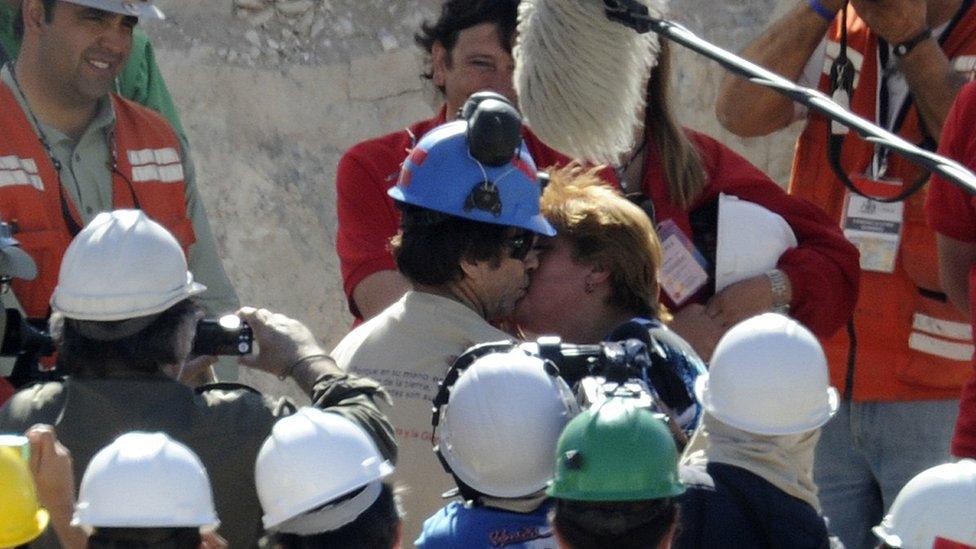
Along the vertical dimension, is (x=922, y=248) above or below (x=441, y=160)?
below

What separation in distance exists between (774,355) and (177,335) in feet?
3.45

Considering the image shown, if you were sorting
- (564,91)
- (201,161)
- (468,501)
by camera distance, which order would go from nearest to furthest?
(468,501) < (564,91) < (201,161)

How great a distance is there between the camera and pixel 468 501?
10.1 ft

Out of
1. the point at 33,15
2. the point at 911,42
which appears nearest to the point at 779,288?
the point at 911,42

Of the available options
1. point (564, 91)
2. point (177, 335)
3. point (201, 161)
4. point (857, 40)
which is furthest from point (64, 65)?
point (201, 161)

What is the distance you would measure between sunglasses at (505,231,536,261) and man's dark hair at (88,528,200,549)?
107 centimetres

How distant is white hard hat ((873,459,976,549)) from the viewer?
275 cm

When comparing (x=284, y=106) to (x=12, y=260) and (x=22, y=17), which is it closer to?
(x=22, y=17)

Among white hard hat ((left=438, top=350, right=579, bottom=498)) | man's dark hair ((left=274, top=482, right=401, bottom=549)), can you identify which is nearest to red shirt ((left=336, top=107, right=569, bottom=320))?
white hard hat ((left=438, top=350, right=579, bottom=498))

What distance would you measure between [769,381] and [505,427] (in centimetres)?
44

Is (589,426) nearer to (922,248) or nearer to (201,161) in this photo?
(922,248)

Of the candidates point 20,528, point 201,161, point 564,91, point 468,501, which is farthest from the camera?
point 201,161

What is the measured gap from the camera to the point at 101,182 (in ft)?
15.5

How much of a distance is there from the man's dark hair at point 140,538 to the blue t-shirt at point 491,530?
45 centimetres
